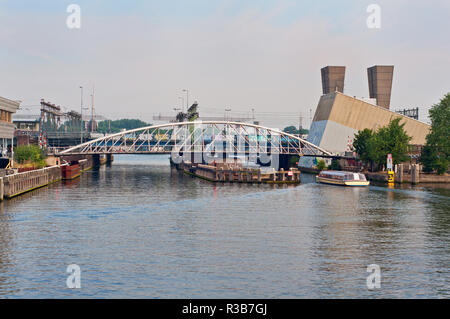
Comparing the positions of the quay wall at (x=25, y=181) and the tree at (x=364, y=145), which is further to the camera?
the tree at (x=364, y=145)

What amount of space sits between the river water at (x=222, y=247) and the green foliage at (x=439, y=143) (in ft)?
130

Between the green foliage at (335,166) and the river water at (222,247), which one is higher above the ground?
the green foliage at (335,166)

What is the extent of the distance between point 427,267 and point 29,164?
79.6 metres

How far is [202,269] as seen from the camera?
120 feet

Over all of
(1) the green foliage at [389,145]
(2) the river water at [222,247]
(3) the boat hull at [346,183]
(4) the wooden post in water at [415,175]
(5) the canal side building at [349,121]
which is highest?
(5) the canal side building at [349,121]

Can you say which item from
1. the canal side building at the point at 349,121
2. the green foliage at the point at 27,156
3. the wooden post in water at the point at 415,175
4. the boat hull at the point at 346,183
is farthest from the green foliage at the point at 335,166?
the green foliage at the point at 27,156

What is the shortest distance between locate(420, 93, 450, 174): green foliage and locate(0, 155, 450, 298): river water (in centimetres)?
3965

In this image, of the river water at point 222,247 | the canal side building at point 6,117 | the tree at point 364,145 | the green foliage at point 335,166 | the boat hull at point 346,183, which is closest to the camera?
the river water at point 222,247

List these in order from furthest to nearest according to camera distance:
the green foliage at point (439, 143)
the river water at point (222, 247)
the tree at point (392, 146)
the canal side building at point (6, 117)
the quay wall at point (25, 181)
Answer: the tree at point (392, 146) < the green foliage at point (439, 143) < the canal side building at point (6, 117) < the quay wall at point (25, 181) < the river water at point (222, 247)

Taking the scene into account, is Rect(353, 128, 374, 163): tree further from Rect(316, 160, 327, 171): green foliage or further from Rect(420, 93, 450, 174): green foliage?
Rect(316, 160, 327, 171): green foliage

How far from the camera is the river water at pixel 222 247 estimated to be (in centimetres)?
3300

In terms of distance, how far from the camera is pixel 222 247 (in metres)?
43.6

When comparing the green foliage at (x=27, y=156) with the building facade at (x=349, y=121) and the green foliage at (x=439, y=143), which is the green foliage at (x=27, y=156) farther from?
the building facade at (x=349, y=121)
